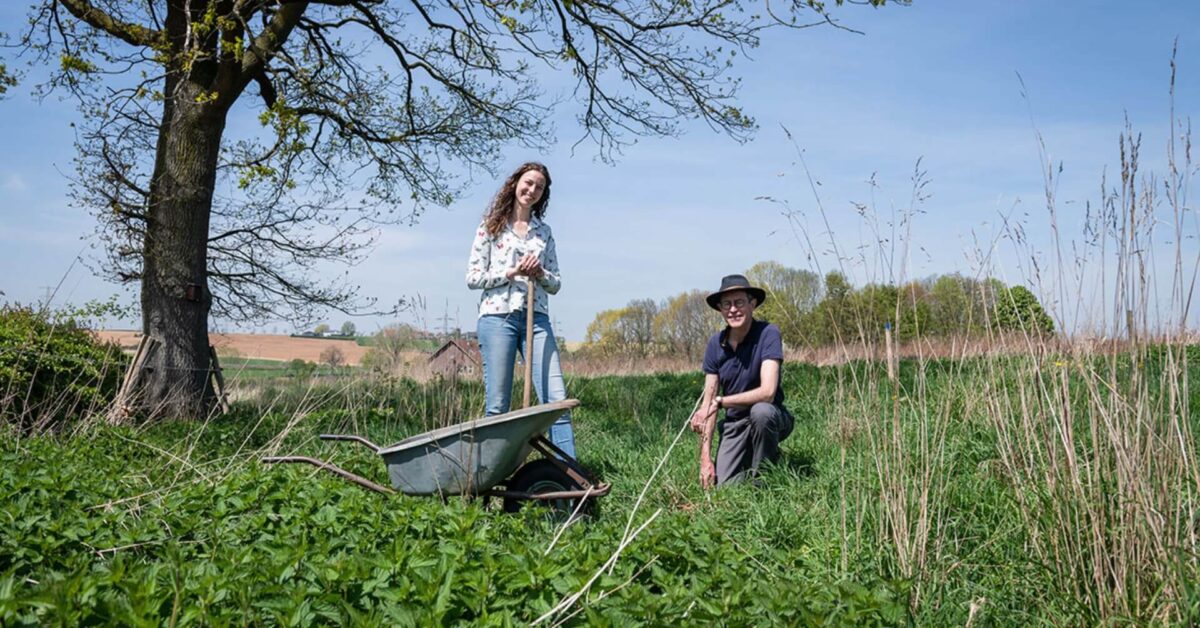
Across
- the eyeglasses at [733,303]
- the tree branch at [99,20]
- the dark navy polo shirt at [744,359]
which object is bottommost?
the dark navy polo shirt at [744,359]

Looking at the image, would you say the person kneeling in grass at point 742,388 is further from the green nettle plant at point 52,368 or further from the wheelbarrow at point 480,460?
the green nettle plant at point 52,368

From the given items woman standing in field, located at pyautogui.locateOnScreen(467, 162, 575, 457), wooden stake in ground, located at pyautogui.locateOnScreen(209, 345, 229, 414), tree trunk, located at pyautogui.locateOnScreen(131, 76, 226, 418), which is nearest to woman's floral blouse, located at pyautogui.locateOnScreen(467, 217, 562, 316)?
woman standing in field, located at pyautogui.locateOnScreen(467, 162, 575, 457)

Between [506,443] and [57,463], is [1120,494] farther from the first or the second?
[57,463]

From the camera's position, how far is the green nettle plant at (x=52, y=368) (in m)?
6.97

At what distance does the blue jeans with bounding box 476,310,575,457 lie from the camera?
177 inches

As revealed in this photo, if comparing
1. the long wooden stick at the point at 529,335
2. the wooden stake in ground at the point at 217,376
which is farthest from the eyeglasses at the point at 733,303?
the wooden stake in ground at the point at 217,376

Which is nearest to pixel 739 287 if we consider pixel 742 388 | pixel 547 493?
pixel 742 388

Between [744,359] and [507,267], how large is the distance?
1.29m

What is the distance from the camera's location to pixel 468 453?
343 centimetres

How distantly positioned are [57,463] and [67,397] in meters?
3.35

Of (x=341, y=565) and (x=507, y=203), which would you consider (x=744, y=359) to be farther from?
(x=341, y=565)

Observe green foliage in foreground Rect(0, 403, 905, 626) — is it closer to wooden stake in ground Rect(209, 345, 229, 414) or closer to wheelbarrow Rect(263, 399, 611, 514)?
wheelbarrow Rect(263, 399, 611, 514)

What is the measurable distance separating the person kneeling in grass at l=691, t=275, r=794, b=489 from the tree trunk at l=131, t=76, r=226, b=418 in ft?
18.4

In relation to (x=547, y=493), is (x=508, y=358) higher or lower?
higher
